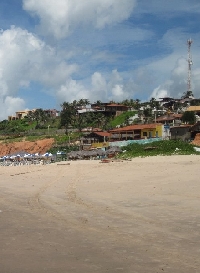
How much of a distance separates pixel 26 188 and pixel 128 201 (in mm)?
8261

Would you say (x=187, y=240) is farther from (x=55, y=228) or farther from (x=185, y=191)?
(x=185, y=191)

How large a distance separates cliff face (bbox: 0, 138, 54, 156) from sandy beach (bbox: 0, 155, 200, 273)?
189 feet

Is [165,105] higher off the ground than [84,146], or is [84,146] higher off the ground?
[165,105]

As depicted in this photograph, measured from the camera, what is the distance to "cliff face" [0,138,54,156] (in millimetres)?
76812

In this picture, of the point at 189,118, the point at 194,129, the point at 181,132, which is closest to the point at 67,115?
the point at 189,118

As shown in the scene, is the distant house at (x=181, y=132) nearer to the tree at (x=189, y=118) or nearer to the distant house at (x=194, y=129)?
the distant house at (x=194, y=129)

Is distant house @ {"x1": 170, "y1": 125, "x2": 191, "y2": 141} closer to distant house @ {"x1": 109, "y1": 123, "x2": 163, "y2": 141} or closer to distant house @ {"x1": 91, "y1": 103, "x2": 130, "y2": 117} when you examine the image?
distant house @ {"x1": 109, "y1": 123, "x2": 163, "y2": 141}

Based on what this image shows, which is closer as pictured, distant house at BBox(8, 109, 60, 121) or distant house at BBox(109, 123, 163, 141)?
distant house at BBox(109, 123, 163, 141)

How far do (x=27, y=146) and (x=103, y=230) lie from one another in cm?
7068

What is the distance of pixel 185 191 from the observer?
17.1 m

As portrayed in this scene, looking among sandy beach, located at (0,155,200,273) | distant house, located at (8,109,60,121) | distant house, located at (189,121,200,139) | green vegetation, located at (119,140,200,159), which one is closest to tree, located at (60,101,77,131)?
distant house, located at (189,121,200,139)

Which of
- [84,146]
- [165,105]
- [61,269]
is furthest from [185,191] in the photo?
[165,105]

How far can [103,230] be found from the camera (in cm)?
1052

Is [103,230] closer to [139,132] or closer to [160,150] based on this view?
[160,150]
